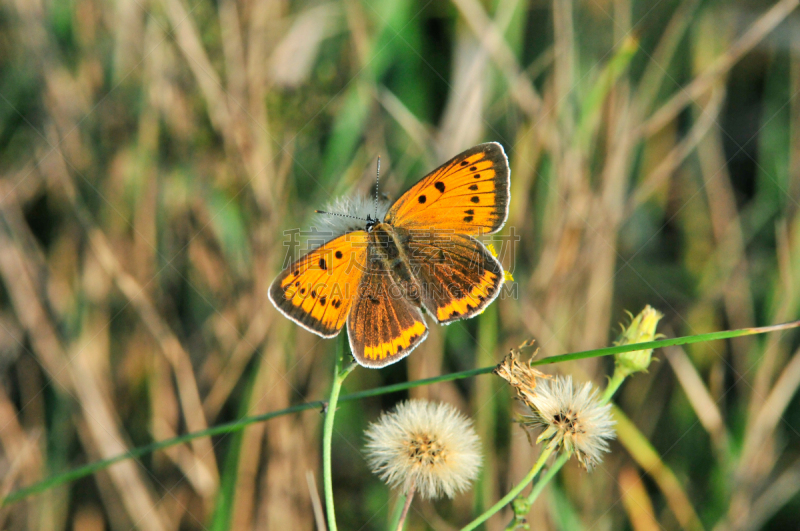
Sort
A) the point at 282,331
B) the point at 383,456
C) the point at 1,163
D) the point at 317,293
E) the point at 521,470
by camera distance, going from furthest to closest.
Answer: the point at 1,163 → the point at 282,331 → the point at 521,470 → the point at 317,293 → the point at 383,456

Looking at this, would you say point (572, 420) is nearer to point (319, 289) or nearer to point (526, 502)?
point (526, 502)

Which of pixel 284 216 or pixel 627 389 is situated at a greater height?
pixel 284 216

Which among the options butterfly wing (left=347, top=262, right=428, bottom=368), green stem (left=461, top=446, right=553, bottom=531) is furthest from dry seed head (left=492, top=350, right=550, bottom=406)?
butterfly wing (left=347, top=262, right=428, bottom=368)

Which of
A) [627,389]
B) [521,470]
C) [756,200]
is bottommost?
[521,470]

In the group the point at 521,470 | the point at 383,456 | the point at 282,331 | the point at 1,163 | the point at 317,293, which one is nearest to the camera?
the point at 383,456

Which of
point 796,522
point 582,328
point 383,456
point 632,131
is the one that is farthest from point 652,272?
point 383,456

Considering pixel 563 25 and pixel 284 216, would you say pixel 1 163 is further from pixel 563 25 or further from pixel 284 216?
pixel 563 25
